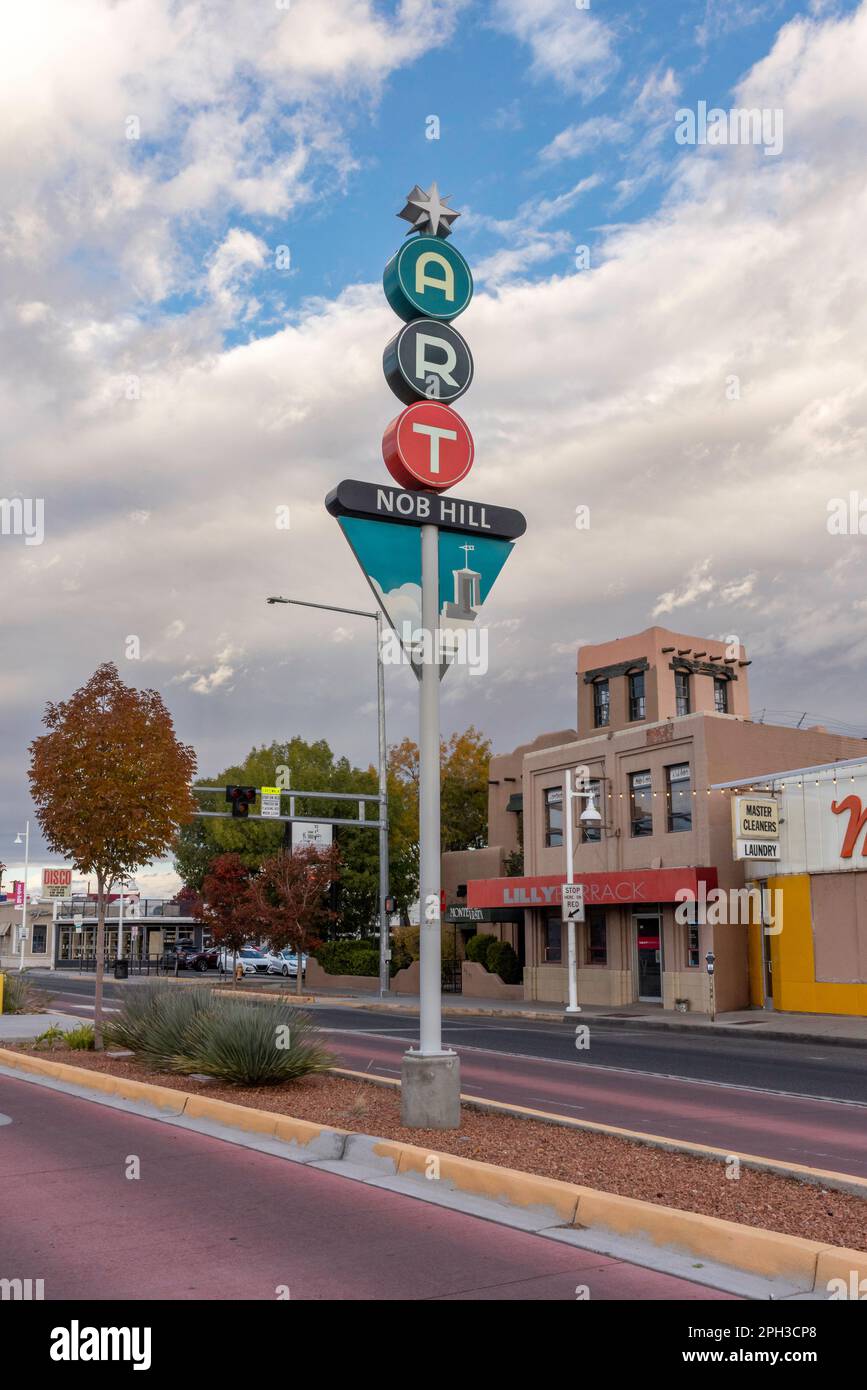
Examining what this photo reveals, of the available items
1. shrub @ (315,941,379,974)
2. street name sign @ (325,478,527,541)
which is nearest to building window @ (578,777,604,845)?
shrub @ (315,941,379,974)

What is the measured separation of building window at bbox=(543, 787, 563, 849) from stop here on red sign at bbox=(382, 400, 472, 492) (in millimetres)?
26585

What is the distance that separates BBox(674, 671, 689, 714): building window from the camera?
131 feet

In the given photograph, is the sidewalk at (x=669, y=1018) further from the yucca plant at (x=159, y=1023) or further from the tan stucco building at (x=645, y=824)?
the yucca plant at (x=159, y=1023)

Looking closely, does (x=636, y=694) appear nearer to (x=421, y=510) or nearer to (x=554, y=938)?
(x=554, y=938)

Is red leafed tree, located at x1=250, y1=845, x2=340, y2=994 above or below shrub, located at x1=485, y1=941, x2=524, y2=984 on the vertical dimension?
above

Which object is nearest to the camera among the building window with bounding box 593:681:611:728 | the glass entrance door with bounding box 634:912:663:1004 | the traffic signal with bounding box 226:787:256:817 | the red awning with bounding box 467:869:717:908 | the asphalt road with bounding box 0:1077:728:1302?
the asphalt road with bounding box 0:1077:728:1302

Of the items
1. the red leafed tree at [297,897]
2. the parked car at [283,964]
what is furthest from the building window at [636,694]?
the parked car at [283,964]

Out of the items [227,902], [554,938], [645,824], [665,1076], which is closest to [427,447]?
[665,1076]

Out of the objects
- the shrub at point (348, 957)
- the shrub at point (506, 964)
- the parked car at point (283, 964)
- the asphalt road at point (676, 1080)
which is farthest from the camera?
the parked car at point (283, 964)

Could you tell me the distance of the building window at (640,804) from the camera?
33312 mm

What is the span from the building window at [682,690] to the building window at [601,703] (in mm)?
2326

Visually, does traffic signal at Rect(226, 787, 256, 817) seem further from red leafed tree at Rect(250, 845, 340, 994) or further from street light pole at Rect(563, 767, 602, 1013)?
street light pole at Rect(563, 767, 602, 1013)

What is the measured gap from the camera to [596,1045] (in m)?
21.8

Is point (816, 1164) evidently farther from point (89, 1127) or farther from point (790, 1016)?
point (790, 1016)
